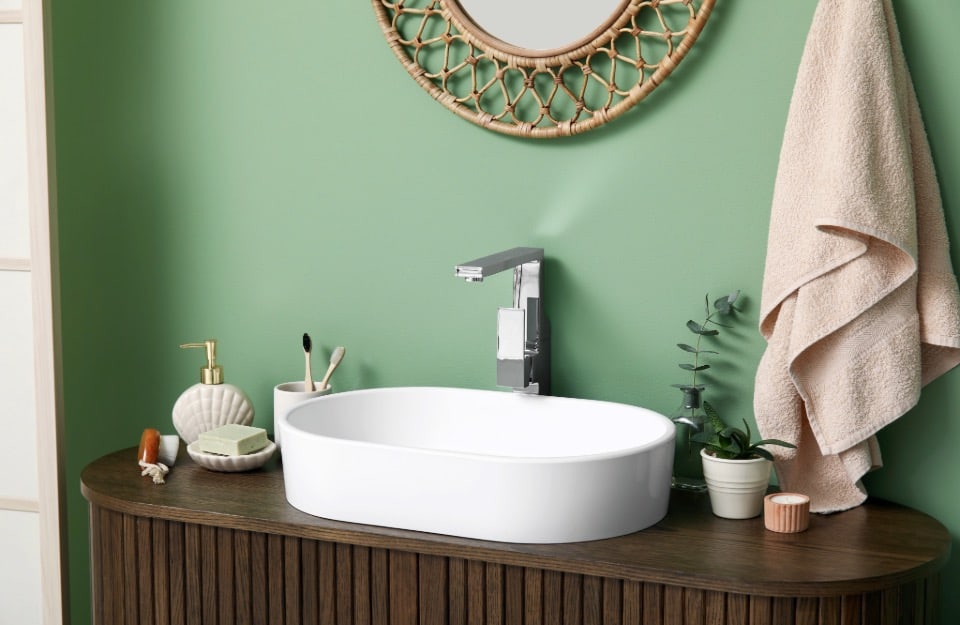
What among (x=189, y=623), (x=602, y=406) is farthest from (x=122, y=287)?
(x=602, y=406)

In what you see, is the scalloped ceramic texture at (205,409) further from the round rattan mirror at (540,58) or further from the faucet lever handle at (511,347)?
→ the round rattan mirror at (540,58)

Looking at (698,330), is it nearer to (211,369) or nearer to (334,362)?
(334,362)

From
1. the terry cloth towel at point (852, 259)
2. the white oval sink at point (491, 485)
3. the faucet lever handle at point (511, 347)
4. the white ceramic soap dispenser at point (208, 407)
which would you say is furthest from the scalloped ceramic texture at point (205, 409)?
the terry cloth towel at point (852, 259)

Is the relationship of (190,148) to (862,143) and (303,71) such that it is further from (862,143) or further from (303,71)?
(862,143)

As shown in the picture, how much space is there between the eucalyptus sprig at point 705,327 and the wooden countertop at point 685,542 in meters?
0.18

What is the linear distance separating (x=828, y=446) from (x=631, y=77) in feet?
1.92

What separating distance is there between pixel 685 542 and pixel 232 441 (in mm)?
665

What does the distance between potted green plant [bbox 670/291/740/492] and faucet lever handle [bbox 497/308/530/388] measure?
224mm

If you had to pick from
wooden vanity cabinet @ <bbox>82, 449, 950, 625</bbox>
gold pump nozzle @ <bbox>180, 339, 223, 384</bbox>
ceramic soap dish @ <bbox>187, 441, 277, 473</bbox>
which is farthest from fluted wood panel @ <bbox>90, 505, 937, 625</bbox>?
gold pump nozzle @ <bbox>180, 339, 223, 384</bbox>

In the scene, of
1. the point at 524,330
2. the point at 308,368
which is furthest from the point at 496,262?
the point at 308,368

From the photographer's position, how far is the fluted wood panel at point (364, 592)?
1.16m

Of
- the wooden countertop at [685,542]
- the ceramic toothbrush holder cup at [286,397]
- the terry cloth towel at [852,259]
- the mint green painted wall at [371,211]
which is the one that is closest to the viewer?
the wooden countertop at [685,542]

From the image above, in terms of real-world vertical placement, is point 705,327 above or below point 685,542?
above

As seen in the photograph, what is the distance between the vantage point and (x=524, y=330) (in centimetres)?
148
